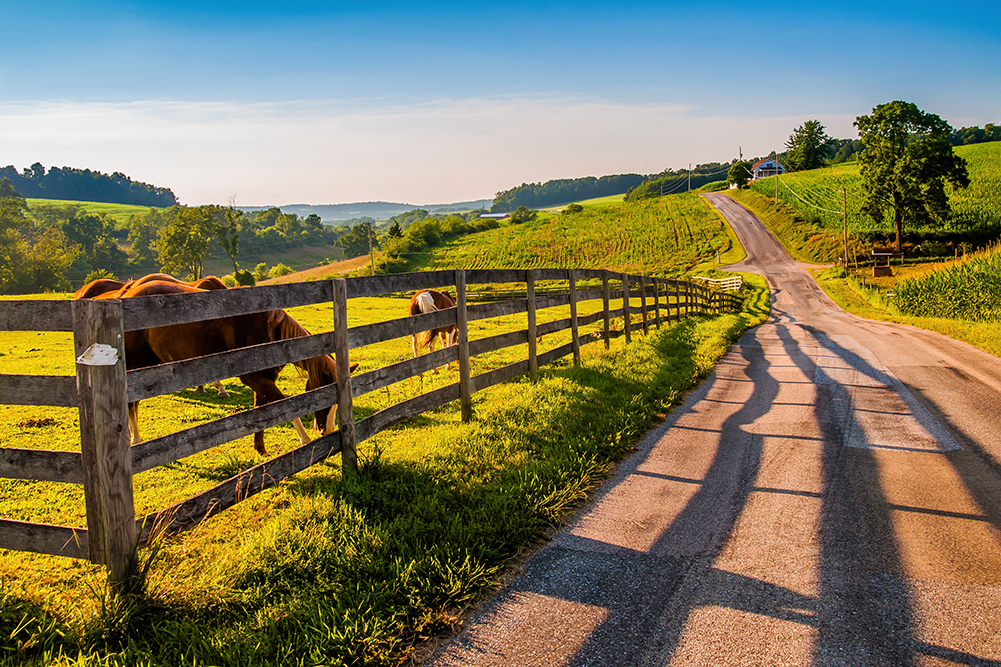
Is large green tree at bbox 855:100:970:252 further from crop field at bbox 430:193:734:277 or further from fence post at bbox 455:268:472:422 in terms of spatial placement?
fence post at bbox 455:268:472:422

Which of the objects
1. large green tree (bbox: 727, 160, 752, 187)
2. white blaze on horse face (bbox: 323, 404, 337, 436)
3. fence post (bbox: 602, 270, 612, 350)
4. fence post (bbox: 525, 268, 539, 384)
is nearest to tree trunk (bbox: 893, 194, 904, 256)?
fence post (bbox: 602, 270, 612, 350)

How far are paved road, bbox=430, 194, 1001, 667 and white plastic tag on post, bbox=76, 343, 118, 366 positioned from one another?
210 centimetres

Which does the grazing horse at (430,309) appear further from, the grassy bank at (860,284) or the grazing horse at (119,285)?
the grassy bank at (860,284)

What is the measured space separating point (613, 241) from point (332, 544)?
72760 mm

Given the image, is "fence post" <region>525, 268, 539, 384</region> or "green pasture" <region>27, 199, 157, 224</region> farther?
"green pasture" <region>27, 199, 157, 224</region>

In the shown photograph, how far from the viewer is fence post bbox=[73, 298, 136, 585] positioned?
2.65 meters

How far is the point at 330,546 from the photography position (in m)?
3.10

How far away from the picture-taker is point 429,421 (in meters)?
5.92

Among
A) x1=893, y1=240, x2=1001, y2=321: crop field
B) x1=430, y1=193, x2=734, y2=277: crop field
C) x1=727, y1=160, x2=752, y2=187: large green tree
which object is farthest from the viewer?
x1=727, y1=160, x2=752, y2=187: large green tree

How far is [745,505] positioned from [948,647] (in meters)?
1.61

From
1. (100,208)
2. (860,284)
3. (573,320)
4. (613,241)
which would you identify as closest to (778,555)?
(573,320)

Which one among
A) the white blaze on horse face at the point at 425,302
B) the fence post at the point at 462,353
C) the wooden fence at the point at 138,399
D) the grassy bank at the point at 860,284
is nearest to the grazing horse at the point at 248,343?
the wooden fence at the point at 138,399

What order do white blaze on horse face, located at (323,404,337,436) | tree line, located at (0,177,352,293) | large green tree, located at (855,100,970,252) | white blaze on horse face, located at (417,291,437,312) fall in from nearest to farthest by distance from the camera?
1. white blaze on horse face, located at (323,404,337,436)
2. white blaze on horse face, located at (417,291,437,312)
3. large green tree, located at (855,100,970,252)
4. tree line, located at (0,177,352,293)

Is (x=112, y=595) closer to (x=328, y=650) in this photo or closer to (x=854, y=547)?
(x=328, y=650)
